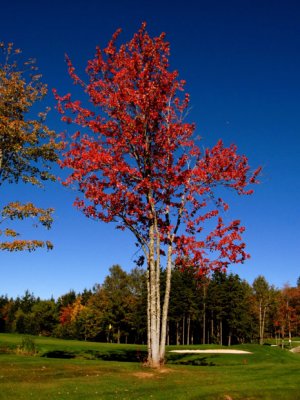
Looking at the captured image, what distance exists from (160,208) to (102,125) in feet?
15.8

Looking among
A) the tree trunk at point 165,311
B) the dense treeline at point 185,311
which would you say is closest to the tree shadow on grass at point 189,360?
the tree trunk at point 165,311

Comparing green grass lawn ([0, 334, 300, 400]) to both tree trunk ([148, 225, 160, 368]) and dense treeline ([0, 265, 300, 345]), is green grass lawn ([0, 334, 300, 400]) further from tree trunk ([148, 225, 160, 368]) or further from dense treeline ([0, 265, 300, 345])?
dense treeline ([0, 265, 300, 345])

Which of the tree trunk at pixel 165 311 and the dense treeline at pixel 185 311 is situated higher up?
the tree trunk at pixel 165 311

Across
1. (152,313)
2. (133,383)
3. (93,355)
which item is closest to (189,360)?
(93,355)

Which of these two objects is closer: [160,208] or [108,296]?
[160,208]

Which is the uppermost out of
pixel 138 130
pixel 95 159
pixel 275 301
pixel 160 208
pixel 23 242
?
pixel 138 130

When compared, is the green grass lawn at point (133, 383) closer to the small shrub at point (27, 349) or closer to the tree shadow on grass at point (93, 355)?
the small shrub at point (27, 349)

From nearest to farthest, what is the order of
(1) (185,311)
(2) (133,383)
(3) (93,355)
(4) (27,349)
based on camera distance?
(2) (133,383) → (4) (27,349) → (3) (93,355) → (1) (185,311)

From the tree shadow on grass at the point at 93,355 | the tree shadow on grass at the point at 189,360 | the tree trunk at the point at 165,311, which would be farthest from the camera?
the tree shadow on grass at the point at 93,355

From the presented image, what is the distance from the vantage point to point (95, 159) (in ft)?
59.6

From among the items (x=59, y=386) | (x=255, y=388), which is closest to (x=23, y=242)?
(x=59, y=386)

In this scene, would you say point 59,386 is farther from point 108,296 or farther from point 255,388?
point 108,296

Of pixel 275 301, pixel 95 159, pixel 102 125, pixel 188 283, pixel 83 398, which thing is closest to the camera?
pixel 83 398

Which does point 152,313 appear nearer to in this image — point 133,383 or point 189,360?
point 133,383
